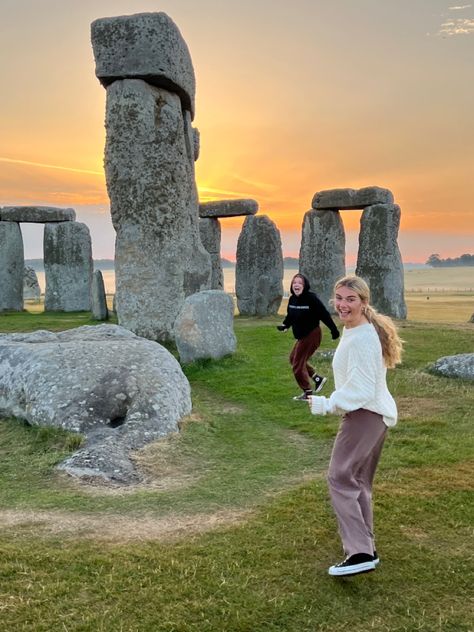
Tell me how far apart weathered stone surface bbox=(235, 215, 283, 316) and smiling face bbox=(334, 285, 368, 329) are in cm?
1795

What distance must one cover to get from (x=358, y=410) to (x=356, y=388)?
173 millimetres

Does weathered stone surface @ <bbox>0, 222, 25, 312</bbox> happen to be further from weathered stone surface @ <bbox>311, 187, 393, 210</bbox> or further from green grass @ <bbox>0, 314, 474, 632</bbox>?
green grass @ <bbox>0, 314, 474, 632</bbox>

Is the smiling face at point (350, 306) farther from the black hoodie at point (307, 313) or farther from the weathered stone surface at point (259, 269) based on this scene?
the weathered stone surface at point (259, 269)

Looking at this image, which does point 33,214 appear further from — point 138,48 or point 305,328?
point 305,328

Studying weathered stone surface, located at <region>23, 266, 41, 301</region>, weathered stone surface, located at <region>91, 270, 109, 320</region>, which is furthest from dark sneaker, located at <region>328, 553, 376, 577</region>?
weathered stone surface, located at <region>23, 266, 41, 301</region>

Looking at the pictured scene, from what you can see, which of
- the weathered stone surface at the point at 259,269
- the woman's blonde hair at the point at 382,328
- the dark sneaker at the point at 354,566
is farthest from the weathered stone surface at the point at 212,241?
Result: the dark sneaker at the point at 354,566

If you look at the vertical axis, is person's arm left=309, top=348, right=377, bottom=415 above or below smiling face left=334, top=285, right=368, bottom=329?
below

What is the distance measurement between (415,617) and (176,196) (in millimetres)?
10094

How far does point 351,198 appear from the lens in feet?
67.2

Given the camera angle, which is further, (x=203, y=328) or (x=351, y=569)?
(x=203, y=328)

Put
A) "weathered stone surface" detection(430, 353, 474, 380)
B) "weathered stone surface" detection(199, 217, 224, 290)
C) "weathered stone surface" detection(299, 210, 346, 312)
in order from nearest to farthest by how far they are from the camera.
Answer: "weathered stone surface" detection(430, 353, 474, 380), "weathered stone surface" detection(299, 210, 346, 312), "weathered stone surface" detection(199, 217, 224, 290)

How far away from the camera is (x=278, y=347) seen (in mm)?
12797

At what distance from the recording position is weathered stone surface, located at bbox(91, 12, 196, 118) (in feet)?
37.4

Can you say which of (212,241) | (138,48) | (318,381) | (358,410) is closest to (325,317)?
(318,381)
